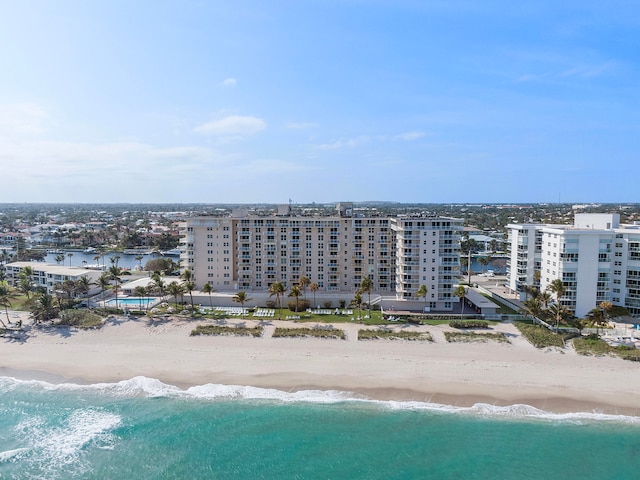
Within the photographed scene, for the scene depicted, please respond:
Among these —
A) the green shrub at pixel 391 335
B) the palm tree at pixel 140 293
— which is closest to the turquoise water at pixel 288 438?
the green shrub at pixel 391 335

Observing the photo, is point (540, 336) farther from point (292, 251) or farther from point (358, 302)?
point (292, 251)

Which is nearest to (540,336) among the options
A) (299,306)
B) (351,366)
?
(351,366)

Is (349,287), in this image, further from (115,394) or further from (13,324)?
(13,324)

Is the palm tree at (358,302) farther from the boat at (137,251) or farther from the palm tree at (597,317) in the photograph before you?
the boat at (137,251)

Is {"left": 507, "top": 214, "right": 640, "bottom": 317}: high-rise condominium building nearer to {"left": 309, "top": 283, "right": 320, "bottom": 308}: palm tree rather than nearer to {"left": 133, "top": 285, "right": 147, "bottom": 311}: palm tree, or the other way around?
{"left": 309, "top": 283, "right": 320, "bottom": 308}: palm tree

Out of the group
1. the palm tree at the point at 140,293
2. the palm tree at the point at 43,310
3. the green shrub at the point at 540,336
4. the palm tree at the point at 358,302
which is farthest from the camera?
the palm tree at the point at 140,293

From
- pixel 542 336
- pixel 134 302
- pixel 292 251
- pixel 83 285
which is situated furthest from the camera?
pixel 292 251

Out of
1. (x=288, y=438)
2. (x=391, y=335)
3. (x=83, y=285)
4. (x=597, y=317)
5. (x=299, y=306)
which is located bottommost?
(x=288, y=438)
